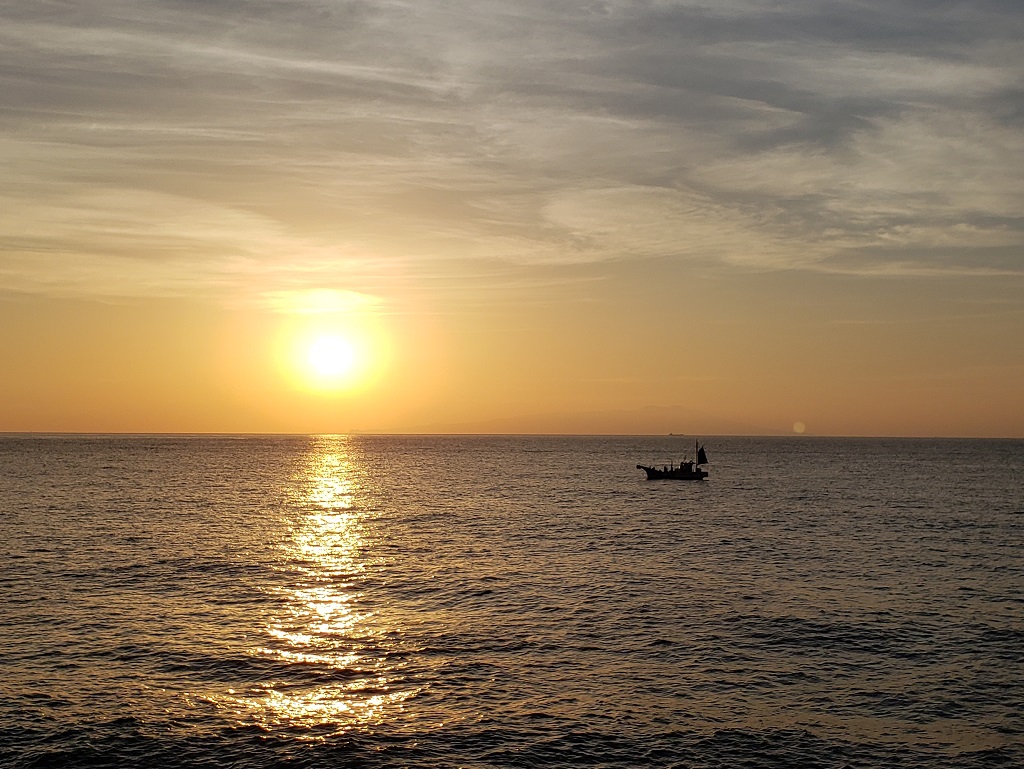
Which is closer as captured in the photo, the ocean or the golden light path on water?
the ocean

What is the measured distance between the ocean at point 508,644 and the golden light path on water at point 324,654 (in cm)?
17

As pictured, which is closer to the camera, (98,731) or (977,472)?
(98,731)

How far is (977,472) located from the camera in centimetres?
18550

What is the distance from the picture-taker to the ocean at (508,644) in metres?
26.7

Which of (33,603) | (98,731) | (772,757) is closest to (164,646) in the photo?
(98,731)

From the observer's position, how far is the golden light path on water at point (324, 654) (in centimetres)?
2892

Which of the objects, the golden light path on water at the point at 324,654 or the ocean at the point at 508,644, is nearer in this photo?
the ocean at the point at 508,644

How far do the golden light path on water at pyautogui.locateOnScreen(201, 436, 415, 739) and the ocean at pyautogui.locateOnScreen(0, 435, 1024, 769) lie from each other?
17 centimetres

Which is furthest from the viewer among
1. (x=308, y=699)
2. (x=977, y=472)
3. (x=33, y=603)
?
(x=977, y=472)

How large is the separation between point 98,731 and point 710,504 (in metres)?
89.5

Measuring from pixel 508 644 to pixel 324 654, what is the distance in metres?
8.11

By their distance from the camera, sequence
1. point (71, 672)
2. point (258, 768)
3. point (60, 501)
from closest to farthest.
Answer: point (258, 768) → point (71, 672) → point (60, 501)

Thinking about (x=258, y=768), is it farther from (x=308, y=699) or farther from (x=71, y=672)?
(x=71, y=672)

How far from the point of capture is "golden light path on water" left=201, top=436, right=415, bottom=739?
2892cm
